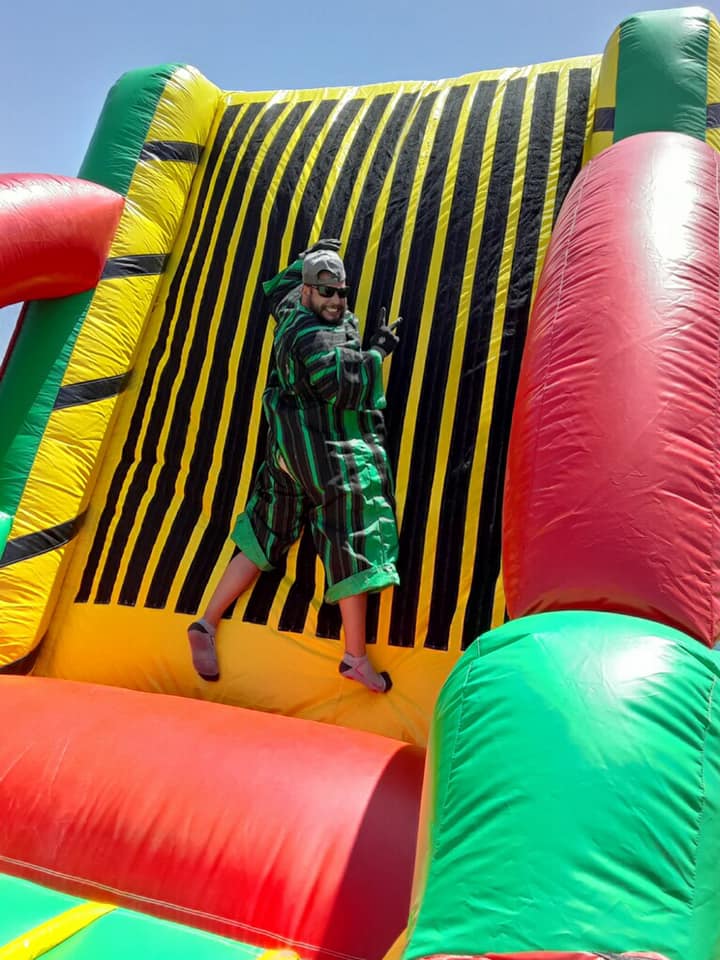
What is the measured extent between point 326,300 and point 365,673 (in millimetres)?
826

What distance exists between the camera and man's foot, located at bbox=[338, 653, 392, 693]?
1.68 m

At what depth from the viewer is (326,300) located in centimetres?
183

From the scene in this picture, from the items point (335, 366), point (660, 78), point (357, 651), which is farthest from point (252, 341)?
point (660, 78)

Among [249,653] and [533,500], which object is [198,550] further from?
[533,500]

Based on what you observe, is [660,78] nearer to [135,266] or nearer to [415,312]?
[415,312]

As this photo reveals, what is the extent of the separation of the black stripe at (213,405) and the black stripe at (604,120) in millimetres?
946

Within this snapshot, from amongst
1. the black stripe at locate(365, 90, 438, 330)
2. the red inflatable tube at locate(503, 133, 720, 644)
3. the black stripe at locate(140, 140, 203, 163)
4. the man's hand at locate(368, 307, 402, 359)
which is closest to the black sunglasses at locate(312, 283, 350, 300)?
the man's hand at locate(368, 307, 402, 359)

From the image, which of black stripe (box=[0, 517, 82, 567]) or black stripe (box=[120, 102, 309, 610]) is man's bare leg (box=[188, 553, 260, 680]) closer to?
black stripe (box=[120, 102, 309, 610])

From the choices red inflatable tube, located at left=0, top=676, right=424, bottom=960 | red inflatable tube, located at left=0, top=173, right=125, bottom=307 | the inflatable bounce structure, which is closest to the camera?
the inflatable bounce structure

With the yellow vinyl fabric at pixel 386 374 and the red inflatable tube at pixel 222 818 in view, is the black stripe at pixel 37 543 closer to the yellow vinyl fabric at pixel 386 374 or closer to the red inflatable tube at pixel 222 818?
the yellow vinyl fabric at pixel 386 374

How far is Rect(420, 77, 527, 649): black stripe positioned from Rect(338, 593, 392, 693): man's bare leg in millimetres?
132

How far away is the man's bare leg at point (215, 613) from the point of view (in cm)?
184

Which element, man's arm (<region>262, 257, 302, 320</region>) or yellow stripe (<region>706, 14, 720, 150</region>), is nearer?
yellow stripe (<region>706, 14, 720, 150</region>)

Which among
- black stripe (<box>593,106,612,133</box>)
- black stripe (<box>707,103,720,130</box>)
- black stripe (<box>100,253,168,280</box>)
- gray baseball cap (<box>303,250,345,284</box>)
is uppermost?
black stripe (<box>593,106,612,133</box>)
